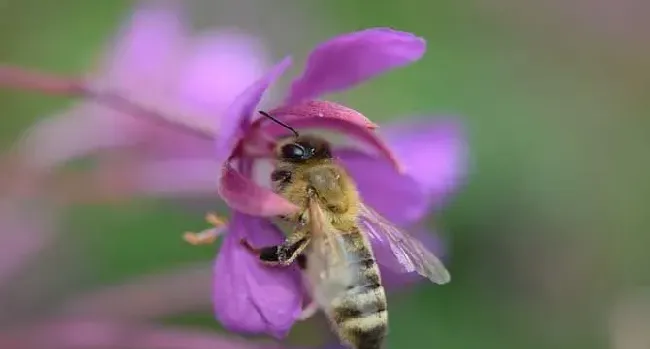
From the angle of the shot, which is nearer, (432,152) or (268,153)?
(268,153)

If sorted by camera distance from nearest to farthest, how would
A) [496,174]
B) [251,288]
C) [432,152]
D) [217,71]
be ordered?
[251,288], [432,152], [217,71], [496,174]

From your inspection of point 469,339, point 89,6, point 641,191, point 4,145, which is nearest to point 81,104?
point 4,145

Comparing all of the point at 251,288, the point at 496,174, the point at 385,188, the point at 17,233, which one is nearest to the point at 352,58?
the point at 385,188

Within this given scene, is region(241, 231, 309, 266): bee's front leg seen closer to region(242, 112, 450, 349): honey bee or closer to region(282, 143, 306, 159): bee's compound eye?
region(242, 112, 450, 349): honey bee

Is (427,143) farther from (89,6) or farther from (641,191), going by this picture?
(89,6)

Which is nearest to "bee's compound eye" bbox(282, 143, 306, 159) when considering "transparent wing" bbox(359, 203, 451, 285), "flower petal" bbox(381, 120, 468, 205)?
"transparent wing" bbox(359, 203, 451, 285)

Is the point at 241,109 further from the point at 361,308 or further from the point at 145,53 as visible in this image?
the point at 145,53
